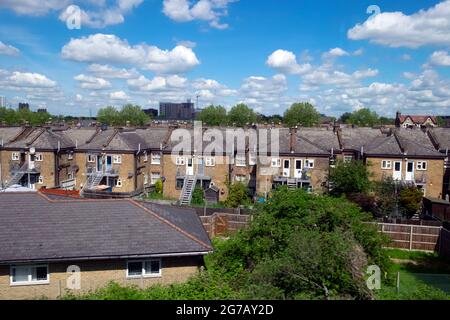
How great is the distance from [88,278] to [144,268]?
2095mm

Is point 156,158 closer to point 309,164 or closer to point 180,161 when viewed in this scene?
point 180,161

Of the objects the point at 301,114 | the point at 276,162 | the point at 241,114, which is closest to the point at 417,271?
the point at 276,162

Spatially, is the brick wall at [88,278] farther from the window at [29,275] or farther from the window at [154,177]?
the window at [154,177]

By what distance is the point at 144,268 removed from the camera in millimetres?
15602

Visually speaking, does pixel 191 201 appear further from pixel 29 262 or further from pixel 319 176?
pixel 29 262

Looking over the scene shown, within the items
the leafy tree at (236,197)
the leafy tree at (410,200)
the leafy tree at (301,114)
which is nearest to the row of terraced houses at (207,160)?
the leafy tree at (236,197)

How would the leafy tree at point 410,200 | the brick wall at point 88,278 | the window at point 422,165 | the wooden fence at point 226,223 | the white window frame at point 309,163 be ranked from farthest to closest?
the white window frame at point 309,163 → the window at point 422,165 → the leafy tree at point 410,200 → the wooden fence at point 226,223 → the brick wall at point 88,278

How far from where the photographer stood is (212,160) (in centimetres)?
4172

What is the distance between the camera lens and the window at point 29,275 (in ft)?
48.3

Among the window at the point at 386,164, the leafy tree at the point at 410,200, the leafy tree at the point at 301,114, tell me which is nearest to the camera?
the leafy tree at the point at 410,200

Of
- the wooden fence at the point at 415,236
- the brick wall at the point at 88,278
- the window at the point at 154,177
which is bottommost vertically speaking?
the wooden fence at the point at 415,236

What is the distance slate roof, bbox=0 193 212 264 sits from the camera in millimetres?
14812

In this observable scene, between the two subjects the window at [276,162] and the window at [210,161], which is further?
the window at [210,161]

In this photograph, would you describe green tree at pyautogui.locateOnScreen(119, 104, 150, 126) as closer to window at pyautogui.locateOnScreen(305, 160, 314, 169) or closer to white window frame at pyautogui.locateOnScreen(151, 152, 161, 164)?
white window frame at pyautogui.locateOnScreen(151, 152, 161, 164)
